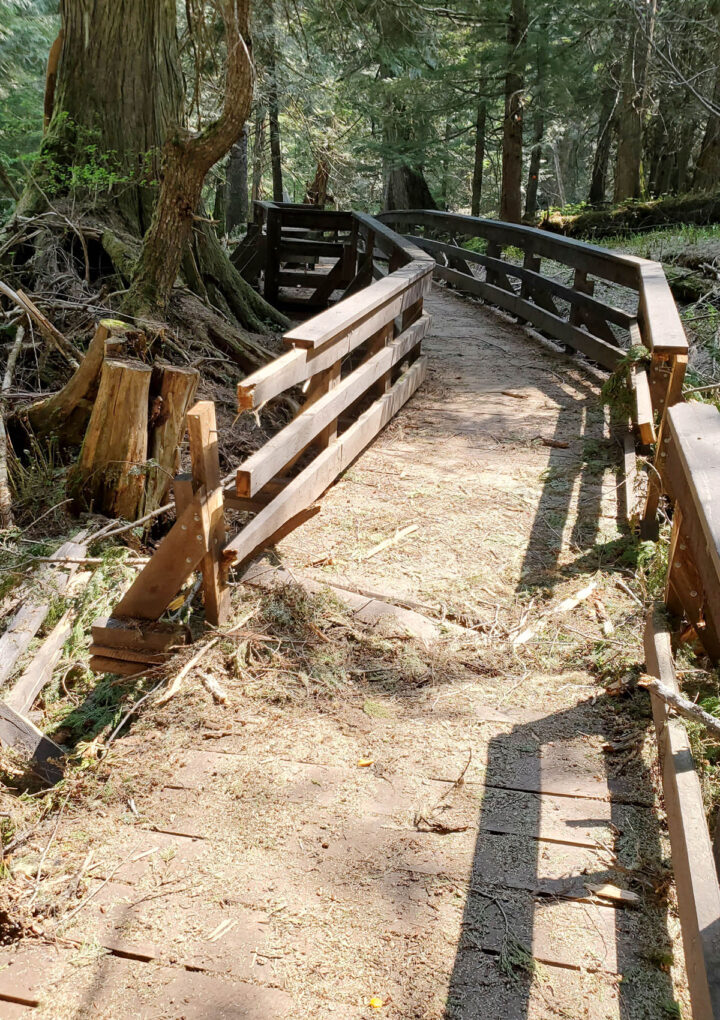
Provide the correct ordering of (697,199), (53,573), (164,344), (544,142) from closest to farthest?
(53,573)
(164,344)
(697,199)
(544,142)

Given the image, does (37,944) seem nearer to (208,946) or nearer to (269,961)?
(208,946)

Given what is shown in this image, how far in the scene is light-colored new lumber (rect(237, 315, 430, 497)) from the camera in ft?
12.8

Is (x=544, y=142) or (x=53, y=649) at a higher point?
(x=544, y=142)

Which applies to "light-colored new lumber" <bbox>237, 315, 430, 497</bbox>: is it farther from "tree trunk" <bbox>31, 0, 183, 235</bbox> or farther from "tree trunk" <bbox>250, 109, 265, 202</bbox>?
"tree trunk" <bbox>250, 109, 265, 202</bbox>

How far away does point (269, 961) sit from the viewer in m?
2.30

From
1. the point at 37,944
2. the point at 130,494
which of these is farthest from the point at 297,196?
the point at 37,944

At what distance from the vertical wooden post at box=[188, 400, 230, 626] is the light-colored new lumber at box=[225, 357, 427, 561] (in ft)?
0.29

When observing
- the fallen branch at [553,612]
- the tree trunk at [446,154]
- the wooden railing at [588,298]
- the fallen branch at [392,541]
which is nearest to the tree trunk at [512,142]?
the tree trunk at [446,154]

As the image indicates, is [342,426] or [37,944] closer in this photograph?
[37,944]

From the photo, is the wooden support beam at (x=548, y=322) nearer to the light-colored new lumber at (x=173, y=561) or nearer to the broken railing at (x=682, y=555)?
the broken railing at (x=682, y=555)

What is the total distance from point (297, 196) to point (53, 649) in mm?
42895

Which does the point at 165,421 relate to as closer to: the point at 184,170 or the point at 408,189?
the point at 184,170

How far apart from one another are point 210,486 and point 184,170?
4.13 m

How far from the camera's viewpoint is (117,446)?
517cm
